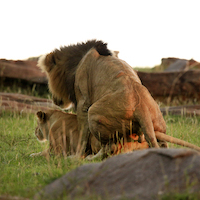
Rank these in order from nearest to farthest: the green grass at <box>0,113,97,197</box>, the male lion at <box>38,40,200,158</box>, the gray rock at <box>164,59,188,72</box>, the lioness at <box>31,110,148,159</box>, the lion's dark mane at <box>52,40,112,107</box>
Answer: the green grass at <box>0,113,97,197</box>
the male lion at <box>38,40,200,158</box>
the lioness at <box>31,110,148,159</box>
the lion's dark mane at <box>52,40,112,107</box>
the gray rock at <box>164,59,188,72</box>

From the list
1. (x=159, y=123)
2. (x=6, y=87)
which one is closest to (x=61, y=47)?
(x=159, y=123)

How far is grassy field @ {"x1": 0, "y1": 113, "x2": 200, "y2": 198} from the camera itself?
3.21 m

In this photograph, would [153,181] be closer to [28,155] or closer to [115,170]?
[115,170]

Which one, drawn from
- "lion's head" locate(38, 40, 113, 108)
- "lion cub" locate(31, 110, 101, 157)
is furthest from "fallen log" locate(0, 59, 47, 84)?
"lion cub" locate(31, 110, 101, 157)

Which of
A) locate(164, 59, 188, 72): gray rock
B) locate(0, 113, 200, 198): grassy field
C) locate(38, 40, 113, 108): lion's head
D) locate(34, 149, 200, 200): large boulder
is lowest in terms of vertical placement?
locate(0, 113, 200, 198): grassy field

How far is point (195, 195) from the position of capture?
2191 mm

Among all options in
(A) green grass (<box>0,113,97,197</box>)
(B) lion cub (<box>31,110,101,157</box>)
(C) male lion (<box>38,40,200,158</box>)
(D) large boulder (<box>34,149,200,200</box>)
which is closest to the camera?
(D) large boulder (<box>34,149,200,200</box>)

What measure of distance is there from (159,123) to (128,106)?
520mm

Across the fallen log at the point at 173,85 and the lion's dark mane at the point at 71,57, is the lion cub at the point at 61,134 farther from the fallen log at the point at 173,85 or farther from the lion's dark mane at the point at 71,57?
the fallen log at the point at 173,85

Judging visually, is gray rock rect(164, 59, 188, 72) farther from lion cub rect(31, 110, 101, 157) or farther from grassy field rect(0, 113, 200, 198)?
lion cub rect(31, 110, 101, 157)

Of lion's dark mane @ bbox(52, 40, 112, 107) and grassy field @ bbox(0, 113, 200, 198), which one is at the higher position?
lion's dark mane @ bbox(52, 40, 112, 107)

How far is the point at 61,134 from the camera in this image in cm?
530

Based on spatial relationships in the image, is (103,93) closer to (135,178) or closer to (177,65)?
(135,178)

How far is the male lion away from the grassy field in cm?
66
